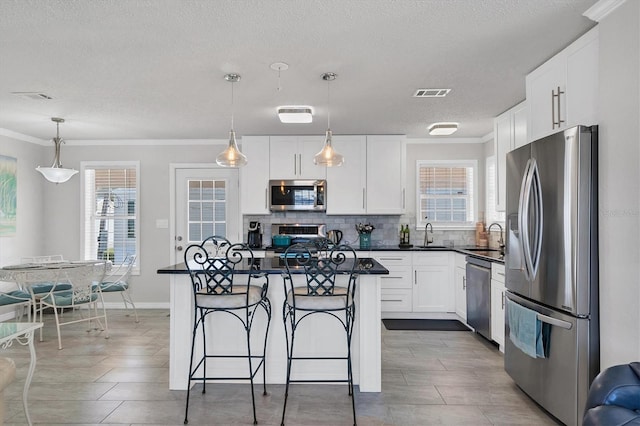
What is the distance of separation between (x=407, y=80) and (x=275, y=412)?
8.86 feet

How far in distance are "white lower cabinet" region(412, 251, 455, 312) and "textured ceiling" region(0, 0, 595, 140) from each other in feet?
5.80

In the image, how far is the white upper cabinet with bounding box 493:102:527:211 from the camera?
378 centimetres

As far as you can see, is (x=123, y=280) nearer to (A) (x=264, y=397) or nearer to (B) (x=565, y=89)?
(A) (x=264, y=397)

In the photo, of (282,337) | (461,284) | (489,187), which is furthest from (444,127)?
(282,337)

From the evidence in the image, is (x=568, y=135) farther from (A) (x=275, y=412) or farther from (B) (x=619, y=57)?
(A) (x=275, y=412)

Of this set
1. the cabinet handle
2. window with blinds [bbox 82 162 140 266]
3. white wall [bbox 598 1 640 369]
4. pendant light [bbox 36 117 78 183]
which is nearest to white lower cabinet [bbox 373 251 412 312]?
the cabinet handle

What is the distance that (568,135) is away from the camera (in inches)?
91.0

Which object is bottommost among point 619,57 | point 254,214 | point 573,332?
point 573,332

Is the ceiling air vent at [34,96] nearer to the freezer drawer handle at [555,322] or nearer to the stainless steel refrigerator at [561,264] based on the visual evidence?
the stainless steel refrigerator at [561,264]

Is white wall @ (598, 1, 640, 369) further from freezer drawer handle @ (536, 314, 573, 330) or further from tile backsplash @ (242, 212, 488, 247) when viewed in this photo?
tile backsplash @ (242, 212, 488, 247)

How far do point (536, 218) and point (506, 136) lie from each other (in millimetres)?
1817

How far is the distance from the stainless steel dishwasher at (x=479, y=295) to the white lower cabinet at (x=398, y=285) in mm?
778

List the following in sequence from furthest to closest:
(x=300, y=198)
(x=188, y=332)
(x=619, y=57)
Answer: (x=300, y=198), (x=188, y=332), (x=619, y=57)

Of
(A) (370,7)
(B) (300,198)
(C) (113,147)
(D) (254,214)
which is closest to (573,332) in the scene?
(A) (370,7)
